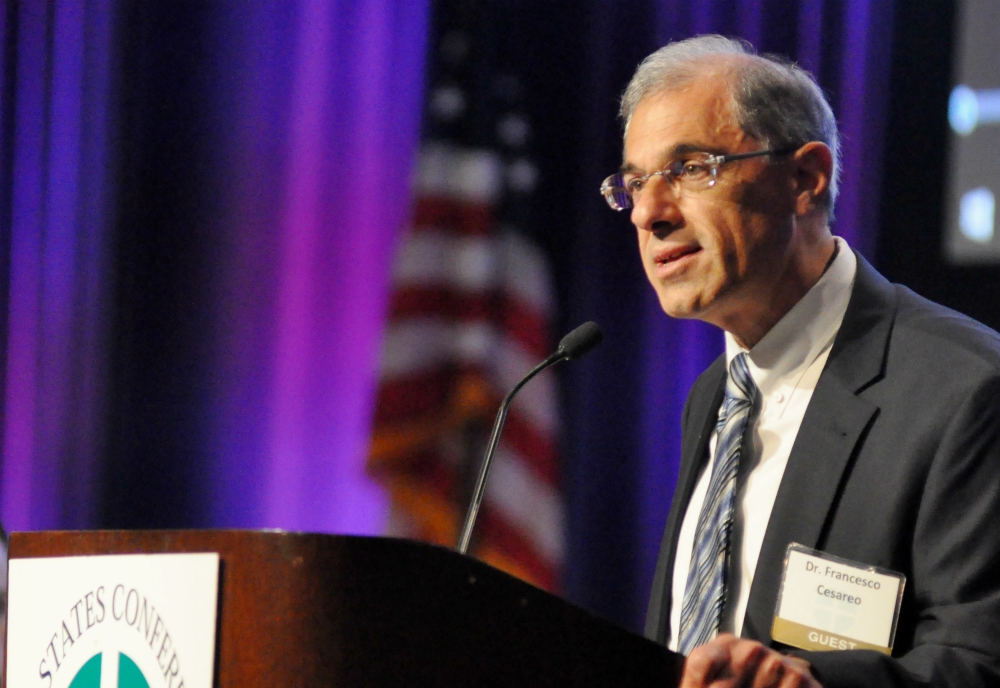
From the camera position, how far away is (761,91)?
213 cm

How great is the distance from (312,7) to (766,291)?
9.72 feet

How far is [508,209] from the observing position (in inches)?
161

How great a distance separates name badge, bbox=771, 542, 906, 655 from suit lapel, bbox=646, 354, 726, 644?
40 cm

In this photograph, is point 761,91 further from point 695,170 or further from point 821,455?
point 821,455

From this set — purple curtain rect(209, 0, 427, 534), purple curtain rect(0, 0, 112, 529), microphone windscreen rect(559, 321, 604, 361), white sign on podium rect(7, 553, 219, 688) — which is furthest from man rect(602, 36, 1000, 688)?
purple curtain rect(0, 0, 112, 529)

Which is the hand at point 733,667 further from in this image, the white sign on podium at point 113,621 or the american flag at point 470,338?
the american flag at point 470,338

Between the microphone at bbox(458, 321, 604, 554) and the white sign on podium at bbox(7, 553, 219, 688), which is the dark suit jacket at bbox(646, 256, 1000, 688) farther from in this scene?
the white sign on podium at bbox(7, 553, 219, 688)

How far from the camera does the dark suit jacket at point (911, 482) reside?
1.52 meters

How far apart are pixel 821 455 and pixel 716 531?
0.25 m

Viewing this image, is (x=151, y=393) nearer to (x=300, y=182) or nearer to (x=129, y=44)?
(x=300, y=182)

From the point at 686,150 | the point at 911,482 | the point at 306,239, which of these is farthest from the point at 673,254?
the point at 306,239

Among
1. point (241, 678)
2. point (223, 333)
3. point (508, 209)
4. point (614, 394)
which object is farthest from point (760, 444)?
point (223, 333)

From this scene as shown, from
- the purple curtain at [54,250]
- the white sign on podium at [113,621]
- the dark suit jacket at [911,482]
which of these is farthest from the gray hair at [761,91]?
the purple curtain at [54,250]

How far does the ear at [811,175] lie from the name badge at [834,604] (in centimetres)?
75
